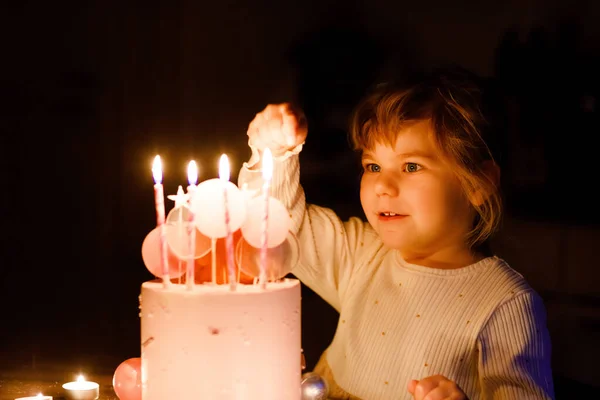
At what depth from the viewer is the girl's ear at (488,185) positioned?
129cm

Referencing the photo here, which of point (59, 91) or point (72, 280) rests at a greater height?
point (59, 91)

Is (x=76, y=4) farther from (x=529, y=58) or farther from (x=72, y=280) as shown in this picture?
(x=529, y=58)

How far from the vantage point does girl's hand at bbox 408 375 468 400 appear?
35.5 inches

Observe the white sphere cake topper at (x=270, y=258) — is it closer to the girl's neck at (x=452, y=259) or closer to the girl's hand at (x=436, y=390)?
the girl's hand at (x=436, y=390)

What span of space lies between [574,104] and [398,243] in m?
0.85

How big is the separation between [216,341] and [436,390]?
0.91 ft

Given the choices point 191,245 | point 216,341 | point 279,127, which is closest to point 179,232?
point 191,245

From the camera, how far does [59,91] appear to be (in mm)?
2264

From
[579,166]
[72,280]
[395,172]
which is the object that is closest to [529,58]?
[579,166]

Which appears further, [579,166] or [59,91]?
[59,91]

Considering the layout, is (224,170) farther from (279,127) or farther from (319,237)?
(319,237)

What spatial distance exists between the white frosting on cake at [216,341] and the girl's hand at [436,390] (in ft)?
0.54

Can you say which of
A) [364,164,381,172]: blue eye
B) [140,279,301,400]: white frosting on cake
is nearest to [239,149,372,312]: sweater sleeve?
[364,164,381,172]: blue eye

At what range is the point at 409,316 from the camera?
1.30 meters
